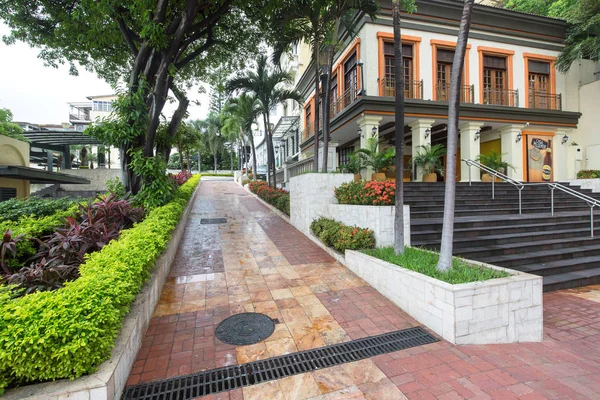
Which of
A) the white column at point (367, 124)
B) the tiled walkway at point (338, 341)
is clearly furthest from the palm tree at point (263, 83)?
the tiled walkway at point (338, 341)

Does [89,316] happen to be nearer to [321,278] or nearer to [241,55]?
[321,278]

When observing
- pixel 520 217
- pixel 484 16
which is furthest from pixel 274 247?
pixel 484 16

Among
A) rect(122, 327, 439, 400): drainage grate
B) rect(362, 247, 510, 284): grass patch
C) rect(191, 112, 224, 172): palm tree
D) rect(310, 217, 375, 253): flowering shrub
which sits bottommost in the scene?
rect(122, 327, 439, 400): drainage grate

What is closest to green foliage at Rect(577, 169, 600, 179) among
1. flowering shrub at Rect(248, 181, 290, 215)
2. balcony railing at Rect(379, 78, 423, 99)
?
balcony railing at Rect(379, 78, 423, 99)

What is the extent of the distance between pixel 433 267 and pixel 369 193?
234 centimetres

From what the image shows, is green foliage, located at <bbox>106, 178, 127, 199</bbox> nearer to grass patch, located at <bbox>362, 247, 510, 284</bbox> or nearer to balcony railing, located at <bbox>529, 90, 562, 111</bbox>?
grass patch, located at <bbox>362, 247, 510, 284</bbox>

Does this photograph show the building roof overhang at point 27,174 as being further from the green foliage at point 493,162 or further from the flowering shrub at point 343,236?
the green foliage at point 493,162

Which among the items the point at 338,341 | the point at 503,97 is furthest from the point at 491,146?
the point at 338,341

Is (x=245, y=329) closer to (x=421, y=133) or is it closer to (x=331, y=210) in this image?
(x=331, y=210)

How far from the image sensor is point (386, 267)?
429 centimetres

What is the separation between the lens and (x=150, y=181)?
24.2 feet

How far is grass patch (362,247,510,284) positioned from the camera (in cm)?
349

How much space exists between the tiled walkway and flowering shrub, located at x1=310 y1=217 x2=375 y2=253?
19.5 inches

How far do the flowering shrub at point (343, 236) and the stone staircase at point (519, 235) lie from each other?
99 cm
